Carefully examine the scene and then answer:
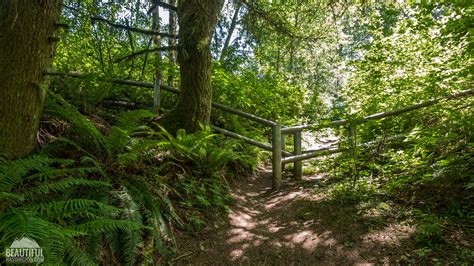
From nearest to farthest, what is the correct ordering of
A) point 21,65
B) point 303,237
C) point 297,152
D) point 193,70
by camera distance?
point 21,65, point 303,237, point 193,70, point 297,152

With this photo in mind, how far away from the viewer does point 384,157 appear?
4844mm

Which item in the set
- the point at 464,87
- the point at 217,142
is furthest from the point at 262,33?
the point at 464,87

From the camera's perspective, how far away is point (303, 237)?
3598 millimetres

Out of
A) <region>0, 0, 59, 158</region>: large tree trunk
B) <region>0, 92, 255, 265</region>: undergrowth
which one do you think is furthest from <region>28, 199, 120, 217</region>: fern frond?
<region>0, 0, 59, 158</region>: large tree trunk

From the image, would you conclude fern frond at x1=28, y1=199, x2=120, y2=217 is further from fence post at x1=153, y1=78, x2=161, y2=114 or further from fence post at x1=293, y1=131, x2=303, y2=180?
fence post at x1=293, y1=131, x2=303, y2=180

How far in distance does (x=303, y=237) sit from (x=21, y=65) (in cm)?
325

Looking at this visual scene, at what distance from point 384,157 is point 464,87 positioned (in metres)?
1.61

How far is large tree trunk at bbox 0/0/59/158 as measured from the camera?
2766 mm

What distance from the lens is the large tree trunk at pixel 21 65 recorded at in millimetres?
2766

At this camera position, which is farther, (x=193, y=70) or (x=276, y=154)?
(x=276, y=154)

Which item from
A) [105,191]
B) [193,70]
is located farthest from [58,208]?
[193,70]

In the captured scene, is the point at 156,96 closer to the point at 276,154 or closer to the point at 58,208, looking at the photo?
the point at 276,154

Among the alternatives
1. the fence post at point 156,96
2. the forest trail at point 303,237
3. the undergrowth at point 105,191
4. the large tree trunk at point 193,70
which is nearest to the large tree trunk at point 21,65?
the undergrowth at point 105,191

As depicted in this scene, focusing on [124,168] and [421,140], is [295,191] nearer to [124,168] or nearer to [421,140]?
[421,140]
